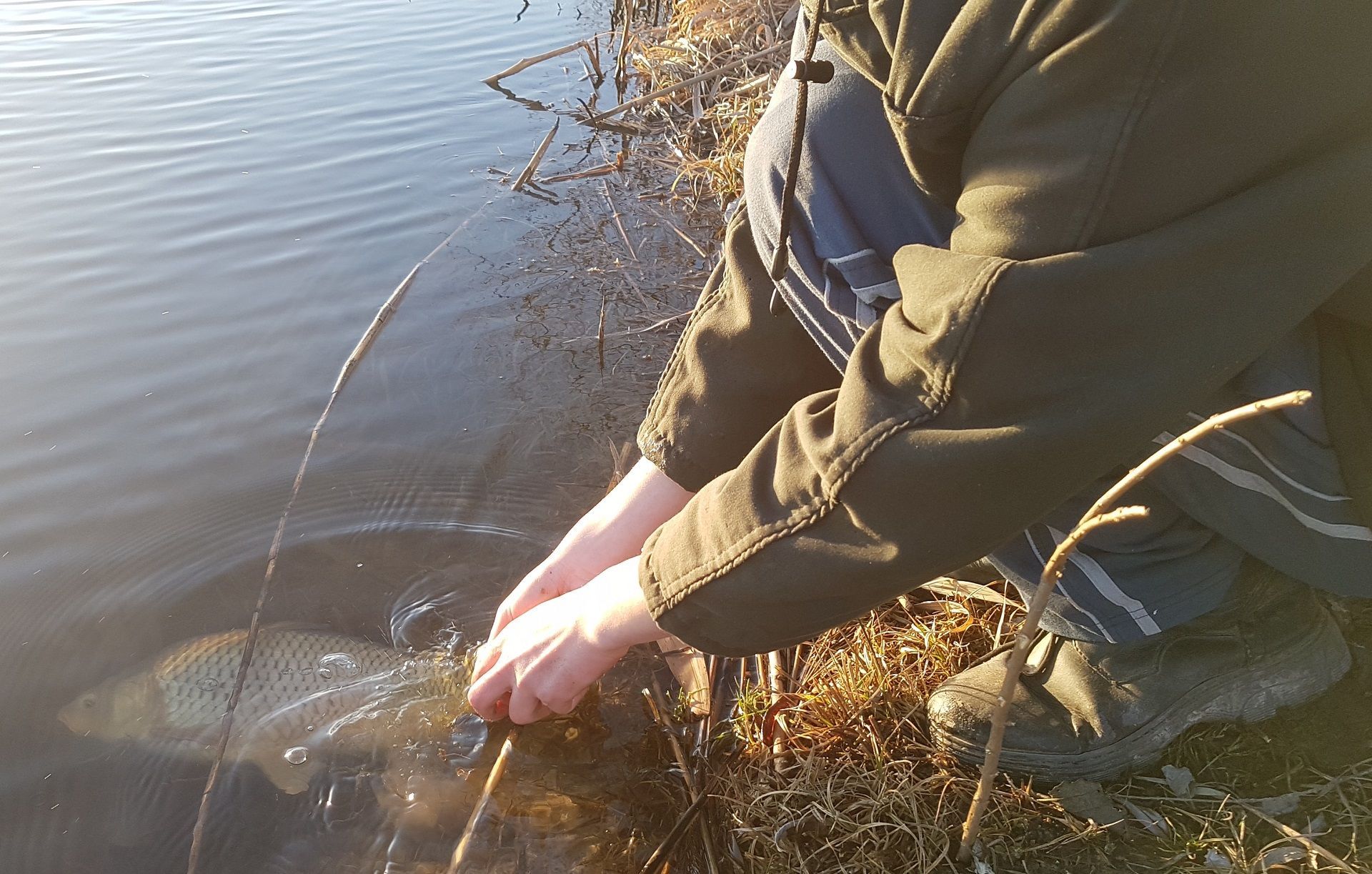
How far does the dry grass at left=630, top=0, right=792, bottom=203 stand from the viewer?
14.5ft

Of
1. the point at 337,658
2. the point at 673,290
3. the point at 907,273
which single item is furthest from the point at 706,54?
the point at 907,273

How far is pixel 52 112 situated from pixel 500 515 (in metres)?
4.61

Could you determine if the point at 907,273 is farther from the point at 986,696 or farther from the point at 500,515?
the point at 500,515

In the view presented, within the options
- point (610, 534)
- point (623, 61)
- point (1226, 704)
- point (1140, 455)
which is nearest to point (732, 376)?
point (610, 534)

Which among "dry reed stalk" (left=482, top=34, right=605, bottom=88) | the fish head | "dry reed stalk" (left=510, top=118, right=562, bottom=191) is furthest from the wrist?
"dry reed stalk" (left=482, top=34, right=605, bottom=88)

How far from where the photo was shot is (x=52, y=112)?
532cm

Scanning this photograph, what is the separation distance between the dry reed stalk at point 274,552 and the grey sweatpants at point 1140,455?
1434 mm

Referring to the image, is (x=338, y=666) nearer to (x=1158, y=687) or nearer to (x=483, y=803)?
(x=483, y=803)

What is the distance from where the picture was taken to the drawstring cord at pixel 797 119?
4.19 feet

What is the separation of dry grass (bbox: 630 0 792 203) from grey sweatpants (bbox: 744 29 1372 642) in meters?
2.83

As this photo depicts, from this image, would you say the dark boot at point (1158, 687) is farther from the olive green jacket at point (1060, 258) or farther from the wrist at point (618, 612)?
the wrist at point (618, 612)

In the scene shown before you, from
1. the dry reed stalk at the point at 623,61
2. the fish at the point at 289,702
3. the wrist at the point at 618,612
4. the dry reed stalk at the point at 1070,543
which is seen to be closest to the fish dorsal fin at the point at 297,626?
the fish at the point at 289,702

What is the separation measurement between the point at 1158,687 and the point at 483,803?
1.32 m

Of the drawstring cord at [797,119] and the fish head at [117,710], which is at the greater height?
the drawstring cord at [797,119]
